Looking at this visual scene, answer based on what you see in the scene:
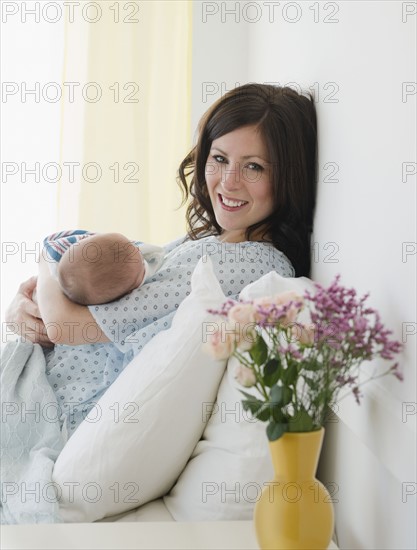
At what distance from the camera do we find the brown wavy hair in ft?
6.01

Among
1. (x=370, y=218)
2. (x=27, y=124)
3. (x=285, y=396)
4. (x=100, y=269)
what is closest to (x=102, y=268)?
(x=100, y=269)

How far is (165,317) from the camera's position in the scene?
68.0 inches

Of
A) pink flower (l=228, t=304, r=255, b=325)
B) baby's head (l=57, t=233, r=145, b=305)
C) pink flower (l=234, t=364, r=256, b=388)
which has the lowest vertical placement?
pink flower (l=234, t=364, r=256, b=388)

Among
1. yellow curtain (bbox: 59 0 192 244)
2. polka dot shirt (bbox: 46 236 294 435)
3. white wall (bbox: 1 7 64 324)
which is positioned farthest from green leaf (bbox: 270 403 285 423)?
white wall (bbox: 1 7 64 324)

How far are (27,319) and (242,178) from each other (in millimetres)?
688

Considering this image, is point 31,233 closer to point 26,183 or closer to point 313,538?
point 26,183

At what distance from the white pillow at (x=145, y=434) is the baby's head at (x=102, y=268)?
13.0 inches

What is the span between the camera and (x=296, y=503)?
1014mm

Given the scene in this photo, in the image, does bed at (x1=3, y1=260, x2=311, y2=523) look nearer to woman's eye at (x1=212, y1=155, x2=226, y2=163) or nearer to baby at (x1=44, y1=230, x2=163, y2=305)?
baby at (x1=44, y1=230, x2=163, y2=305)

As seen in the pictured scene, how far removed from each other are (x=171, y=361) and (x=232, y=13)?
2090 mm

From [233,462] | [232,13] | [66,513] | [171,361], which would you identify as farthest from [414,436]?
[232,13]

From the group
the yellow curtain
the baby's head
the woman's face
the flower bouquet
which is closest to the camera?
the flower bouquet

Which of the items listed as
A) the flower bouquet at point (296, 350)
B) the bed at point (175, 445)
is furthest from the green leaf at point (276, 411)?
the bed at point (175, 445)

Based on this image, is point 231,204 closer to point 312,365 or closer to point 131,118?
point 312,365
